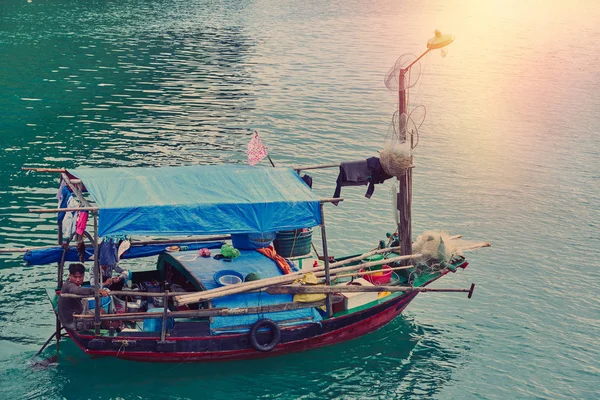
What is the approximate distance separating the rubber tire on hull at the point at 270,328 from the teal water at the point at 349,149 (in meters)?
0.77

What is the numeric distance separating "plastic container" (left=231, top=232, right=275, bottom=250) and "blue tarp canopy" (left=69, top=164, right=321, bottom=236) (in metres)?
1.05

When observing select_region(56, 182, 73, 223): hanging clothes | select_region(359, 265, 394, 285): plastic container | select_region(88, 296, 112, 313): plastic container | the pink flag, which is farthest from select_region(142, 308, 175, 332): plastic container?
select_region(359, 265, 394, 285): plastic container

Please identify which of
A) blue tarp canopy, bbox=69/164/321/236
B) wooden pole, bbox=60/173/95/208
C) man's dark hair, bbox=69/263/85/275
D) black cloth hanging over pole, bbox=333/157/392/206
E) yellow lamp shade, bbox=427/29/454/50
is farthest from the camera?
black cloth hanging over pole, bbox=333/157/392/206

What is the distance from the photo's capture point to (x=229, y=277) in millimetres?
13398

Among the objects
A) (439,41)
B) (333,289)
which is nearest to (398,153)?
(439,41)

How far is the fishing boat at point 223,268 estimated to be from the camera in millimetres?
12508

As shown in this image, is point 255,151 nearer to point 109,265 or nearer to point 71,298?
point 109,265

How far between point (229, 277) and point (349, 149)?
16.2 m

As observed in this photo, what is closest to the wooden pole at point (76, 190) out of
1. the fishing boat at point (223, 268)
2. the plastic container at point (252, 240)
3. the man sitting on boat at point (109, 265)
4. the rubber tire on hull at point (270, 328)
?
the fishing boat at point (223, 268)

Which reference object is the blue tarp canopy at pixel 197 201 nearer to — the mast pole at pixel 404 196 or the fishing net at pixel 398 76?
the mast pole at pixel 404 196

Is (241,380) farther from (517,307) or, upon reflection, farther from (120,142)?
(120,142)

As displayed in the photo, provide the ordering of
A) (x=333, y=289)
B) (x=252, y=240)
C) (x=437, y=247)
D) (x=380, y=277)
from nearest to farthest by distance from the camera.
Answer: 1. (x=333, y=289)
2. (x=252, y=240)
3. (x=380, y=277)
4. (x=437, y=247)

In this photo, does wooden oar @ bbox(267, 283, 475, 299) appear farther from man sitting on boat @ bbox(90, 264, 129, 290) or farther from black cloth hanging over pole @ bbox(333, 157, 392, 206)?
man sitting on boat @ bbox(90, 264, 129, 290)

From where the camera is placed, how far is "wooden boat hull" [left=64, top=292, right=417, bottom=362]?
12.7 metres
